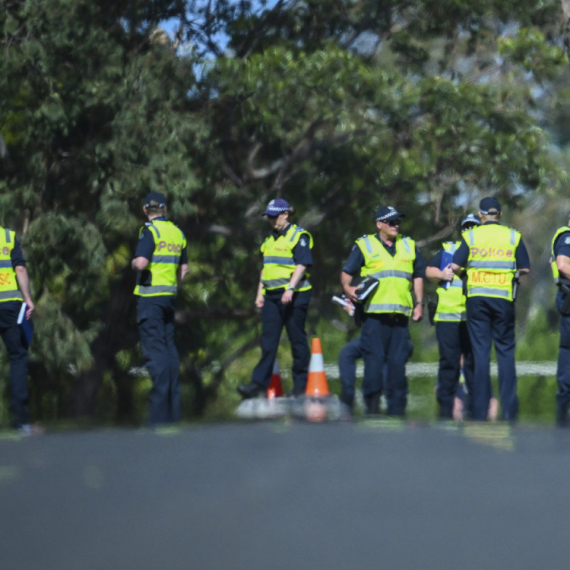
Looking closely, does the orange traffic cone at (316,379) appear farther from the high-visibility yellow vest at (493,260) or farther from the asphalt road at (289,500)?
the asphalt road at (289,500)

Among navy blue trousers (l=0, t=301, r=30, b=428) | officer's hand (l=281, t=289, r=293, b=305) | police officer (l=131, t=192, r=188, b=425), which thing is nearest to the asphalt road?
navy blue trousers (l=0, t=301, r=30, b=428)

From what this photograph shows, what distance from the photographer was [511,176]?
15.2 m

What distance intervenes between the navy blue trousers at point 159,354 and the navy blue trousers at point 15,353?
3.06 ft

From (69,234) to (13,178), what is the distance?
1029 millimetres

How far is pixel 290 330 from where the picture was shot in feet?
32.4

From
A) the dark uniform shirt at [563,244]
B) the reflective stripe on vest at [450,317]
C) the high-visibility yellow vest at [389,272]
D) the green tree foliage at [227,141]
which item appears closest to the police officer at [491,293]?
the dark uniform shirt at [563,244]

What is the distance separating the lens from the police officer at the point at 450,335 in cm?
988

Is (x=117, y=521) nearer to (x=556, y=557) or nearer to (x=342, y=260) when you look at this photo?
(x=556, y=557)

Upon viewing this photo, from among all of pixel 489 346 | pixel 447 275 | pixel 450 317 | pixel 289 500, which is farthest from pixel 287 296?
pixel 289 500

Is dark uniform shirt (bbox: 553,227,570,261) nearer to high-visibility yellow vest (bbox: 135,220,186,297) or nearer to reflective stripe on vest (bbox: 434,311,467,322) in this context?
reflective stripe on vest (bbox: 434,311,467,322)

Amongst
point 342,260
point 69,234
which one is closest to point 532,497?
point 69,234

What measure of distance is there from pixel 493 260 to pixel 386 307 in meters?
0.88

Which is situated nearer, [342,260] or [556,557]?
[556,557]

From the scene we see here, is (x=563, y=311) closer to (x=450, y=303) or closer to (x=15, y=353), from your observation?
(x=450, y=303)
